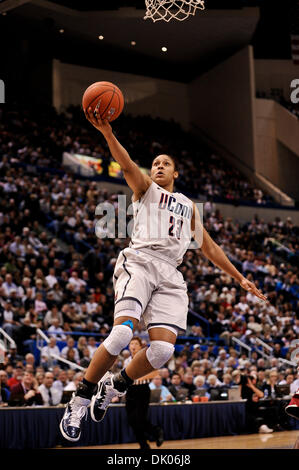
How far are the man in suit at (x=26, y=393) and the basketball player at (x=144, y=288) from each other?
5600 millimetres

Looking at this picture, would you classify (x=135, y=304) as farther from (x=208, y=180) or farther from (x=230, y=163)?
(x=230, y=163)

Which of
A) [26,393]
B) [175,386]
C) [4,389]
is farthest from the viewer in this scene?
[175,386]

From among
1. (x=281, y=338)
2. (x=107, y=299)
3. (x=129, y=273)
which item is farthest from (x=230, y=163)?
(x=129, y=273)

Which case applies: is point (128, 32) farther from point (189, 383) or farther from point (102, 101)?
point (102, 101)

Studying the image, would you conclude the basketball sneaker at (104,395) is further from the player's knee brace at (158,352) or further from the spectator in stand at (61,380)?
the spectator in stand at (61,380)

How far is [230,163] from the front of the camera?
33.8 m

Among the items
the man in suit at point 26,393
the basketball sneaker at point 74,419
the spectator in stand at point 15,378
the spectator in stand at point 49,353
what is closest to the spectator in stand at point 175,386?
the spectator in stand at point 49,353

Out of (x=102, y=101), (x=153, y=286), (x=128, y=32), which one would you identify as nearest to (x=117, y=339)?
(x=153, y=286)

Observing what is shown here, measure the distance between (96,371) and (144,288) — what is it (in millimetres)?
750

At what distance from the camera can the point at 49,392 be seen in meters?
11.6

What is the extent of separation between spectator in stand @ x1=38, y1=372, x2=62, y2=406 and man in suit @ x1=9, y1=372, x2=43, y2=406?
212mm

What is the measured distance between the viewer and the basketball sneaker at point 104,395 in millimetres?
5270

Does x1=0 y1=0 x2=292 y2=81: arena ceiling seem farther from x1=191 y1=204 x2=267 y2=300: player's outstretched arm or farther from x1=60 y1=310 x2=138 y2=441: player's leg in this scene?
x1=60 y1=310 x2=138 y2=441: player's leg

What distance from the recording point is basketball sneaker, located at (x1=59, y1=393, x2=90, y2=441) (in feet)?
16.3
